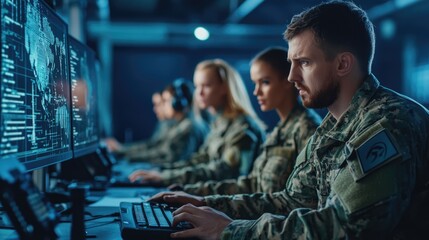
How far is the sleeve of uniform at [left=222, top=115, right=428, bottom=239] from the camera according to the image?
3.05ft

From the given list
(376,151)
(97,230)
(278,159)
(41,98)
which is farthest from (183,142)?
(376,151)

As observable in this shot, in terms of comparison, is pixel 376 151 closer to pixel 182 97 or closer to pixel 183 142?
pixel 183 142

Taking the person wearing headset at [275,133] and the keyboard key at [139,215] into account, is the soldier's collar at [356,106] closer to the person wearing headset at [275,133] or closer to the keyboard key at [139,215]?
the keyboard key at [139,215]

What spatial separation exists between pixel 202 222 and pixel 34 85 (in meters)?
0.47

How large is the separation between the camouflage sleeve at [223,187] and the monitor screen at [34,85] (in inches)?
23.9

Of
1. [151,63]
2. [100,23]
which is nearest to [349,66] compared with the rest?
[100,23]

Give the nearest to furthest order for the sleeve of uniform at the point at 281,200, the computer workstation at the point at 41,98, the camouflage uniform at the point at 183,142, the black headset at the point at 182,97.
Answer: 1. the computer workstation at the point at 41,98
2. the sleeve of uniform at the point at 281,200
3. the camouflage uniform at the point at 183,142
4. the black headset at the point at 182,97

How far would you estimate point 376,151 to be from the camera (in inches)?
37.8

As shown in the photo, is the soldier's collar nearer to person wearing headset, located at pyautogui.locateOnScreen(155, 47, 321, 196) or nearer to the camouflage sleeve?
person wearing headset, located at pyautogui.locateOnScreen(155, 47, 321, 196)

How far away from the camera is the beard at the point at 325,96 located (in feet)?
3.96

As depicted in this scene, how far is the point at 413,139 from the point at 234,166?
1463 millimetres

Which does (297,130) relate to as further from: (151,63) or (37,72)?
(151,63)

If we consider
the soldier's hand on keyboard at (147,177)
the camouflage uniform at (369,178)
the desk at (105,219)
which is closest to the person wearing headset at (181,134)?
the soldier's hand on keyboard at (147,177)

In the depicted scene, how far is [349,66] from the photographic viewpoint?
3.92 feet
